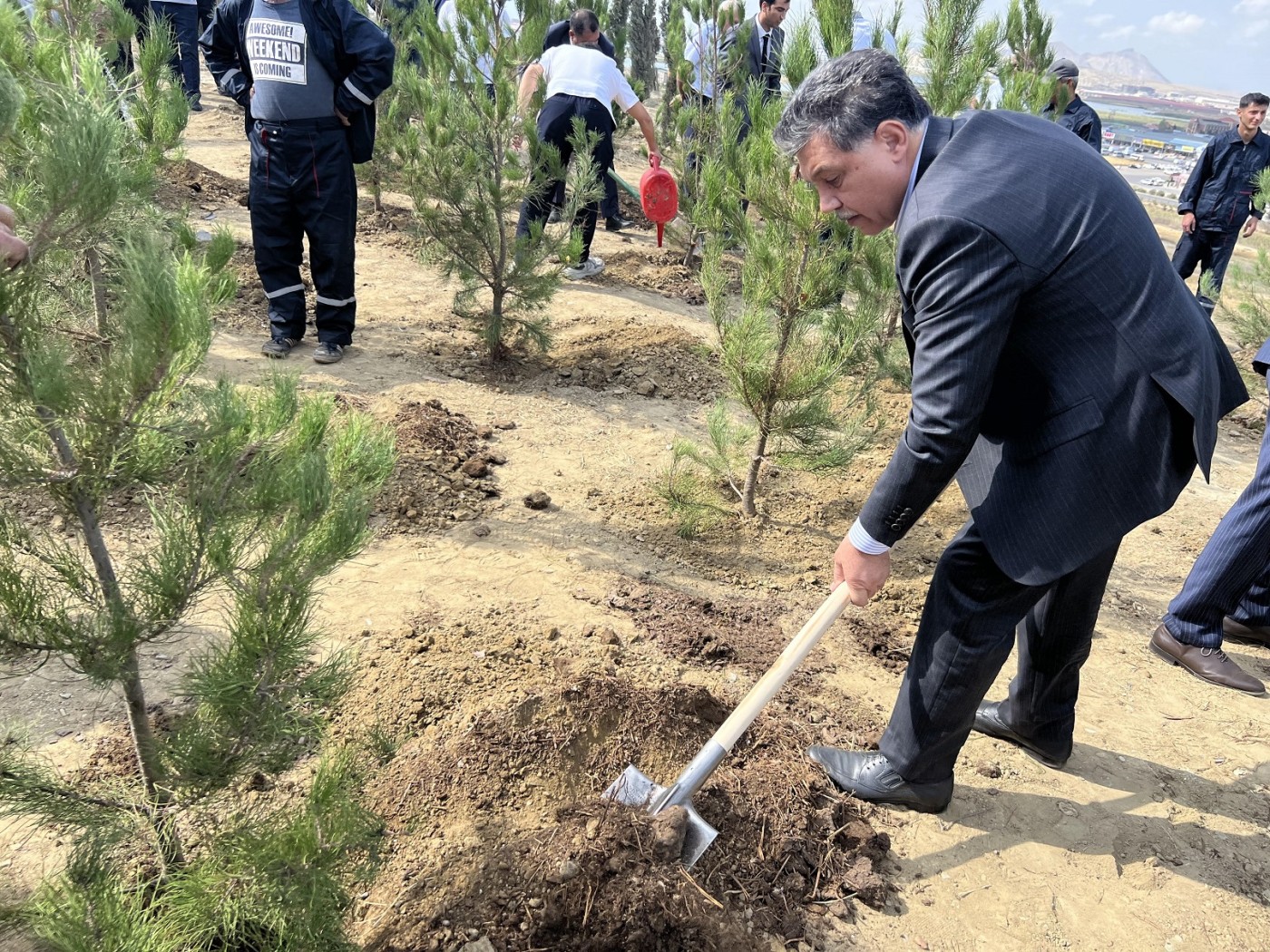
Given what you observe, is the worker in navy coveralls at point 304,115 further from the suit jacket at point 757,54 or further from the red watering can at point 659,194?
the suit jacket at point 757,54

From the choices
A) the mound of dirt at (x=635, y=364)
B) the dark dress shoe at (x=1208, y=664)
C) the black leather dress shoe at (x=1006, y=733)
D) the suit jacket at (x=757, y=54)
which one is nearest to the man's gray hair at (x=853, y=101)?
the black leather dress shoe at (x=1006, y=733)

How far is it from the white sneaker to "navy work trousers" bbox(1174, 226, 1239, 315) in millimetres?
4734

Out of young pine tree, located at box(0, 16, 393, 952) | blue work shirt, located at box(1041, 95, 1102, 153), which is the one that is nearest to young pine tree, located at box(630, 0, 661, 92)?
blue work shirt, located at box(1041, 95, 1102, 153)

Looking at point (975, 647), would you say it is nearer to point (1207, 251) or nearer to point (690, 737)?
point (690, 737)

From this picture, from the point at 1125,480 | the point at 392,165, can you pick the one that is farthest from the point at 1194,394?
the point at 392,165

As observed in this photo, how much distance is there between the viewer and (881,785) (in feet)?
7.48

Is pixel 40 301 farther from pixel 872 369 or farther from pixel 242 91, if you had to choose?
pixel 242 91

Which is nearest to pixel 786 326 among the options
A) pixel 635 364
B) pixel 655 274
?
pixel 635 364

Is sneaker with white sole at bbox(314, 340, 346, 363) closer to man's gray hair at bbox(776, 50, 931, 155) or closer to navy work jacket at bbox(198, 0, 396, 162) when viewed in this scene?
navy work jacket at bbox(198, 0, 396, 162)

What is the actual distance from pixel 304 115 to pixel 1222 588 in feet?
14.5

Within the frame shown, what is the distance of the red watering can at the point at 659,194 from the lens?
6.27 metres

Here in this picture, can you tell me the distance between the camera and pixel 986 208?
166 cm

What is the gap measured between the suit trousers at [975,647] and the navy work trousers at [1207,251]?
593cm

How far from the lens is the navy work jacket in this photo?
160 inches
